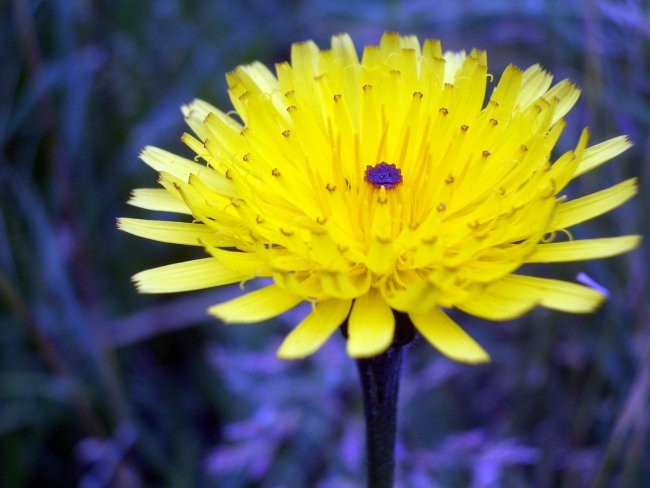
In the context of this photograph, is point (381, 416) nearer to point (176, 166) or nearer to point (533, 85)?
point (176, 166)

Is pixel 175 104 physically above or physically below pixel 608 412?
above

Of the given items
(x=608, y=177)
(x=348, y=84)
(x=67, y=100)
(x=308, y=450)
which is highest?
(x=67, y=100)

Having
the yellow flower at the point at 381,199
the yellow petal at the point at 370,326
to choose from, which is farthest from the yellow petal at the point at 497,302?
the yellow petal at the point at 370,326

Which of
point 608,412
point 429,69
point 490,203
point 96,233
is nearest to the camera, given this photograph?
point 490,203

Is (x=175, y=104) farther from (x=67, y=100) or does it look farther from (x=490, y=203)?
(x=490, y=203)

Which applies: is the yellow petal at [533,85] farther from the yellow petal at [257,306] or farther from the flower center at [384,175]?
the yellow petal at [257,306]

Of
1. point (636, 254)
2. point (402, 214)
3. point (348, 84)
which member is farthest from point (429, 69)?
point (636, 254)
